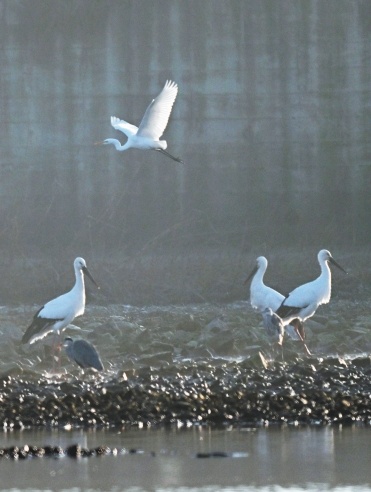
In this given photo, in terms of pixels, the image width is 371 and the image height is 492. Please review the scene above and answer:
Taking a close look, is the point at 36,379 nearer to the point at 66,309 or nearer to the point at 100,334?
the point at 66,309

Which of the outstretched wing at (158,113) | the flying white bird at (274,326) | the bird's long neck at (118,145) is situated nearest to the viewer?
the flying white bird at (274,326)

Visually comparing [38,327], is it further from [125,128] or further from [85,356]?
[125,128]

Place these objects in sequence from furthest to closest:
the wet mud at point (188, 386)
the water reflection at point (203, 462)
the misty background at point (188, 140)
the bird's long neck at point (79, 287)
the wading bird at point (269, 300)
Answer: the misty background at point (188, 140) → the wading bird at point (269, 300) → the bird's long neck at point (79, 287) → the wet mud at point (188, 386) → the water reflection at point (203, 462)

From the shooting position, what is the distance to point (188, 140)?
26.7m

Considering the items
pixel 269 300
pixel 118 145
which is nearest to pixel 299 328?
pixel 269 300

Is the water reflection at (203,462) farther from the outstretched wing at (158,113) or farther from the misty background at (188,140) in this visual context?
the misty background at (188,140)

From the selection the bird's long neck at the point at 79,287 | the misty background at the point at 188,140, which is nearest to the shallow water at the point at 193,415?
the bird's long neck at the point at 79,287

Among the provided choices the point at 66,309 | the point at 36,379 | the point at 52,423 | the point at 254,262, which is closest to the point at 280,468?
the point at 52,423

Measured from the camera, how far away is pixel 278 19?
2684cm

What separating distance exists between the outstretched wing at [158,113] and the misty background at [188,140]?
4162 mm

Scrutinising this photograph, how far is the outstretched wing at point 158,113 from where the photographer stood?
844 inches

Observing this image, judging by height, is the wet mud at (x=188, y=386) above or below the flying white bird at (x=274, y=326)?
below

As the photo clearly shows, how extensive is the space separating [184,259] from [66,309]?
7.34 meters

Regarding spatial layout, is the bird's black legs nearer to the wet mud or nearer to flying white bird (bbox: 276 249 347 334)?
flying white bird (bbox: 276 249 347 334)
